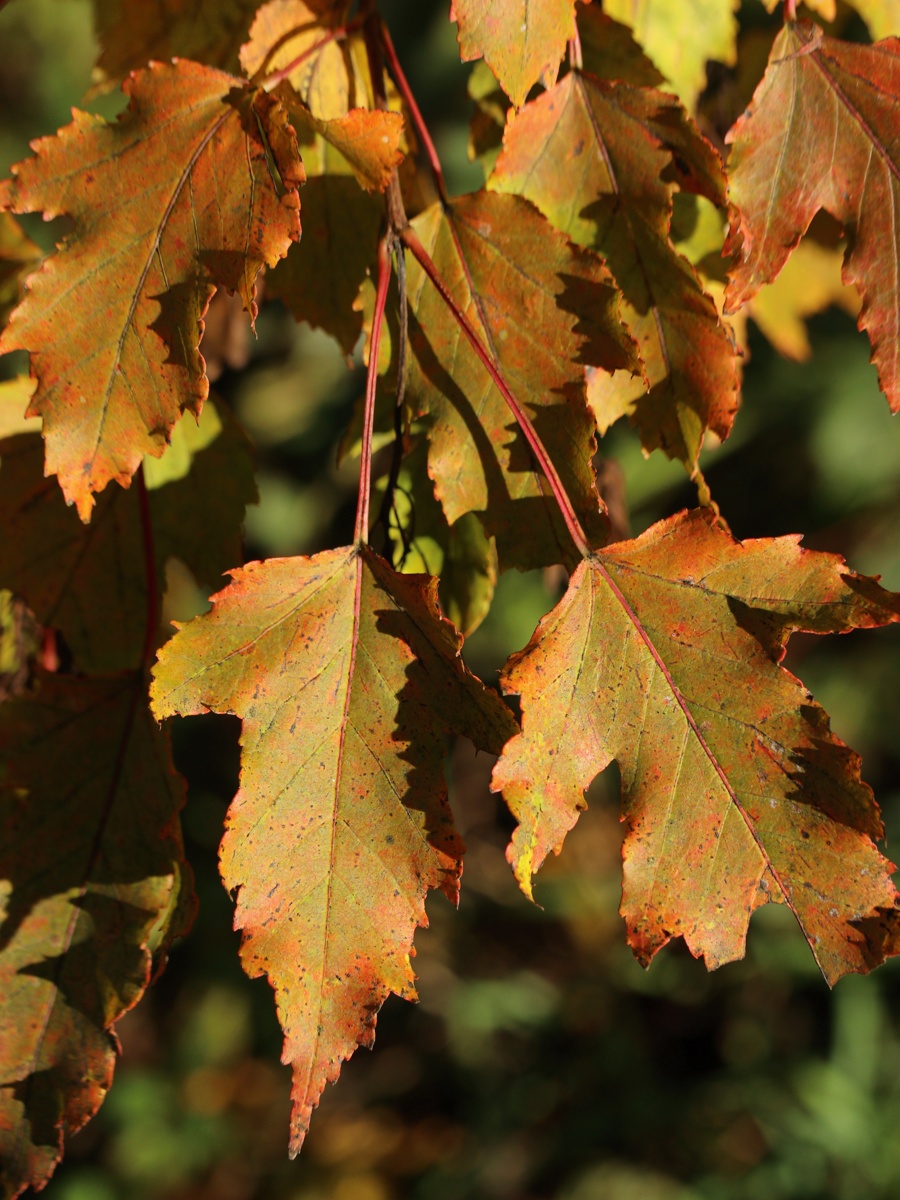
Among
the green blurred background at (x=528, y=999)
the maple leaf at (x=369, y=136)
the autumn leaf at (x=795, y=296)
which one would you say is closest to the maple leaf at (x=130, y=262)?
the maple leaf at (x=369, y=136)

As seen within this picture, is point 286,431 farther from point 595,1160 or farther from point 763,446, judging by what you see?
point 595,1160

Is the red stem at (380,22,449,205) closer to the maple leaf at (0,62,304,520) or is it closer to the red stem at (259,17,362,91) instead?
the red stem at (259,17,362,91)

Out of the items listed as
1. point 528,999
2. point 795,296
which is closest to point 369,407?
point 795,296

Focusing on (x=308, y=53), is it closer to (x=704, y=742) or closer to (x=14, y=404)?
(x=14, y=404)

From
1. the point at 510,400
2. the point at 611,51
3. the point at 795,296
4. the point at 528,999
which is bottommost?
the point at 528,999

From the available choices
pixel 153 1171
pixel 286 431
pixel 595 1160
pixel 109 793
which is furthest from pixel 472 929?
pixel 109 793

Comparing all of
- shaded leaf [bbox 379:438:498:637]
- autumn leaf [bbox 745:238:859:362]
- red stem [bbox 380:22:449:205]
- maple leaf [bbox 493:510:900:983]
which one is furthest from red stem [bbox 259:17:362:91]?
autumn leaf [bbox 745:238:859:362]
